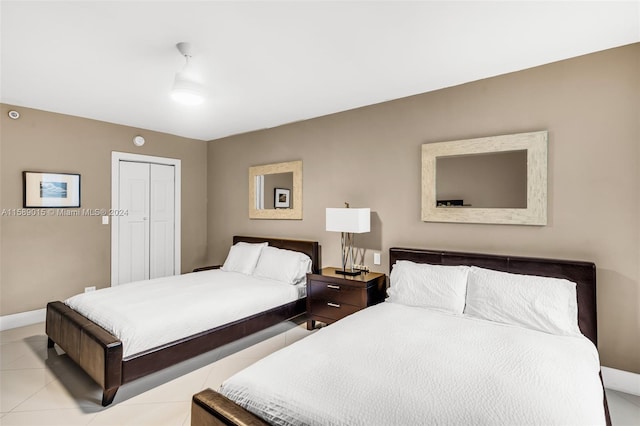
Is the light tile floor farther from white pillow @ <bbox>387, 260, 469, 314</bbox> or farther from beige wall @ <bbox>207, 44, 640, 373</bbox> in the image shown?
white pillow @ <bbox>387, 260, 469, 314</bbox>

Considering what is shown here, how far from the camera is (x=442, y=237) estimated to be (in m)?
3.15

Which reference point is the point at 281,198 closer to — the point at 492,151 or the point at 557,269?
the point at 492,151

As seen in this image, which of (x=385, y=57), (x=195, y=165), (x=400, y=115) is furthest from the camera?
(x=195, y=165)

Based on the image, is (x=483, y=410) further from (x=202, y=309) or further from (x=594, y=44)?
(x=594, y=44)

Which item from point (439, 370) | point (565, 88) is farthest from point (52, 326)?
point (565, 88)

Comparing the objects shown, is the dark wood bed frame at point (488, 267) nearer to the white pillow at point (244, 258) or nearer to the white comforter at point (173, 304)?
the white comforter at point (173, 304)

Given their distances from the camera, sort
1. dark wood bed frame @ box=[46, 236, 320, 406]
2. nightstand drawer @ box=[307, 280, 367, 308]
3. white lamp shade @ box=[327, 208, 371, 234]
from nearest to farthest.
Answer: dark wood bed frame @ box=[46, 236, 320, 406], nightstand drawer @ box=[307, 280, 367, 308], white lamp shade @ box=[327, 208, 371, 234]

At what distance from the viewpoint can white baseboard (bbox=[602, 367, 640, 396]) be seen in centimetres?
233

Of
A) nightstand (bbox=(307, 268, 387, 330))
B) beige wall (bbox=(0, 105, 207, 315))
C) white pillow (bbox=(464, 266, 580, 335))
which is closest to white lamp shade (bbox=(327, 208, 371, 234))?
nightstand (bbox=(307, 268, 387, 330))

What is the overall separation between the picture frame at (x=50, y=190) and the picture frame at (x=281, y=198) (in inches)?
97.8

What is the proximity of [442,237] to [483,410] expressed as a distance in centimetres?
199

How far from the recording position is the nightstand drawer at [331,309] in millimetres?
3275

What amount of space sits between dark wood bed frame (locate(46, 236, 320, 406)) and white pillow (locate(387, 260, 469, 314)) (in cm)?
139

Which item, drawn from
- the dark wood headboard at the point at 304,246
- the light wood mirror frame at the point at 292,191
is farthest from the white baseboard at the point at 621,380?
the light wood mirror frame at the point at 292,191
